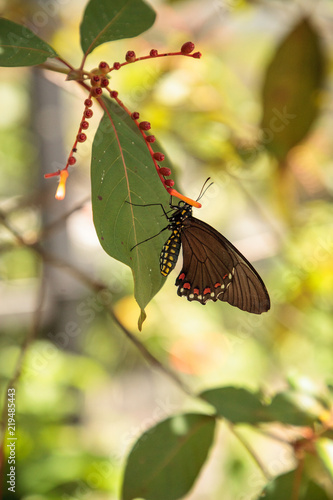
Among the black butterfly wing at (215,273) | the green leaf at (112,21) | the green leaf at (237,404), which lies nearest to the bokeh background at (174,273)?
the green leaf at (237,404)

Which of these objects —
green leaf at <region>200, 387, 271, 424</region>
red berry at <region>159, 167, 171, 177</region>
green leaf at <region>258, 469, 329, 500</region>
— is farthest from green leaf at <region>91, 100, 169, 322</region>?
green leaf at <region>258, 469, 329, 500</region>

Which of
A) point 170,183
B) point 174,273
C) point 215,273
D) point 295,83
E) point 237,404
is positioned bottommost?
point 174,273

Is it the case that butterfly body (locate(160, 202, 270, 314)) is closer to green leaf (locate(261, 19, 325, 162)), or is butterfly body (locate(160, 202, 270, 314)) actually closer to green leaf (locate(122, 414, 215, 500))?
green leaf (locate(122, 414, 215, 500))

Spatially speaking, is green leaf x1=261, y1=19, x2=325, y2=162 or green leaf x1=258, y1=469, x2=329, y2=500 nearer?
green leaf x1=258, y1=469, x2=329, y2=500

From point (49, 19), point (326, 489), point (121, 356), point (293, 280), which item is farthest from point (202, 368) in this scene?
point (49, 19)

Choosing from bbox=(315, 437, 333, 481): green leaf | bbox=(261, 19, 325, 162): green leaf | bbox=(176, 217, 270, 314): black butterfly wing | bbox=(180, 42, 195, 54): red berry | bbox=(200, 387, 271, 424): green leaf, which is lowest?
bbox=(200, 387, 271, 424): green leaf

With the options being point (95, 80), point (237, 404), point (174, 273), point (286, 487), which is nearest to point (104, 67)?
point (95, 80)

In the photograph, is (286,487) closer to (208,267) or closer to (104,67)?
(208,267)

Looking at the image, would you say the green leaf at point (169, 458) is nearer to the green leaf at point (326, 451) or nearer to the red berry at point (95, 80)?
the green leaf at point (326, 451)
